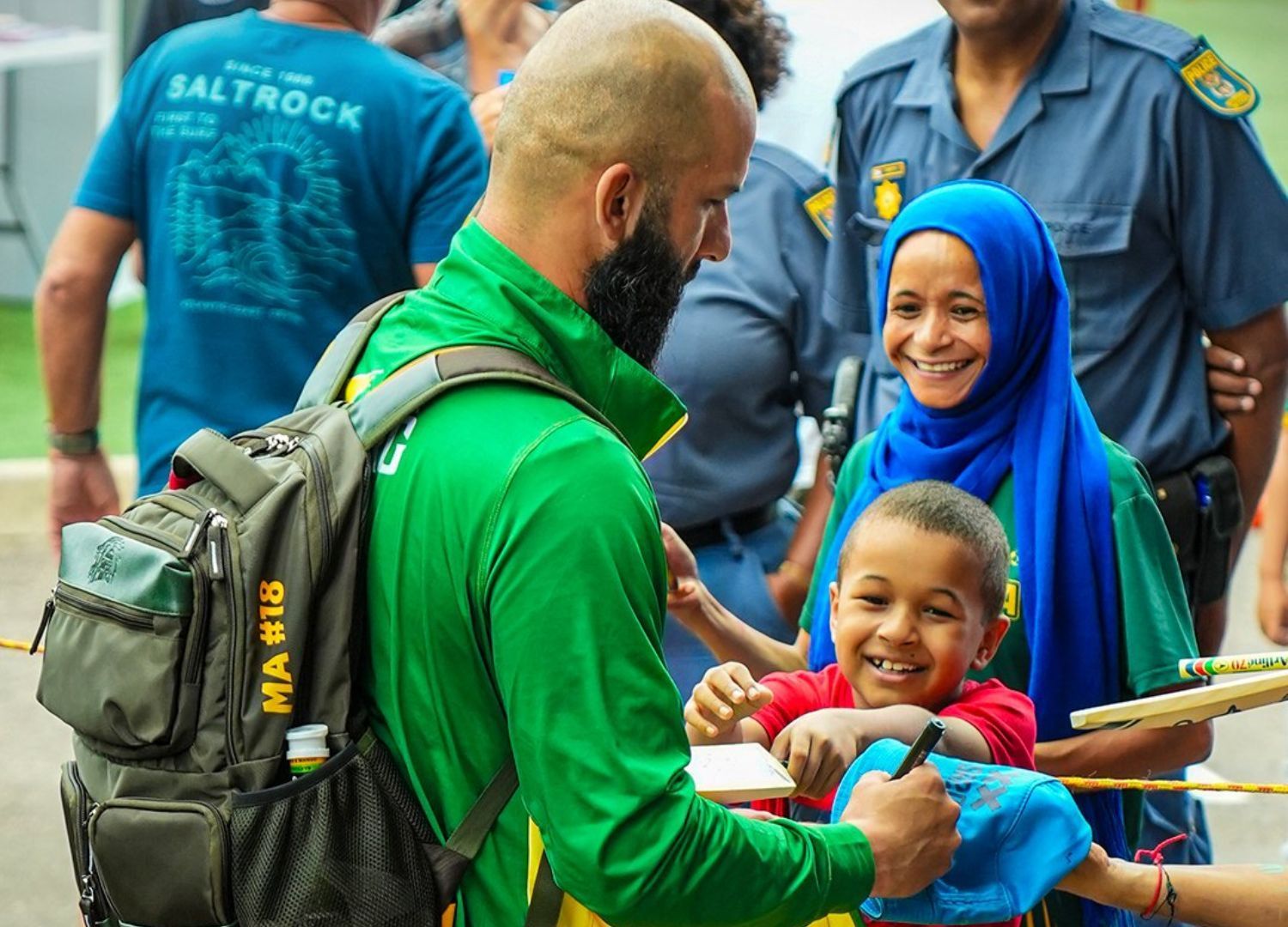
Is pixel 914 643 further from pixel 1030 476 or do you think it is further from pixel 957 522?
pixel 1030 476

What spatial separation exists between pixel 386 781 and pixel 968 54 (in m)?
2.29

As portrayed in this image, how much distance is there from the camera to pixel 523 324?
1.94 metres

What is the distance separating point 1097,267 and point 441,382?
1930 mm

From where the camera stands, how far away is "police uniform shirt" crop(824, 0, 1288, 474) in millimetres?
3416

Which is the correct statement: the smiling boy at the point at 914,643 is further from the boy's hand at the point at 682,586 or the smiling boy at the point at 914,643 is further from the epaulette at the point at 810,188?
the epaulette at the point at 810,188

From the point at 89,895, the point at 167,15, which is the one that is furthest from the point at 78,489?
the point at 167,15

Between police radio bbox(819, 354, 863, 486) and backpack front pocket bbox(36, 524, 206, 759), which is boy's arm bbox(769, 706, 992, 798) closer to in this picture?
backpack front pocket bbox(36, 524, 206, 759)

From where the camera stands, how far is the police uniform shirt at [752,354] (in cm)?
366

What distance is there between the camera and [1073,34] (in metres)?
3.57

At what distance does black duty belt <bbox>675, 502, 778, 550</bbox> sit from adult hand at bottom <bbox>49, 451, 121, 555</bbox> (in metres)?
1.11

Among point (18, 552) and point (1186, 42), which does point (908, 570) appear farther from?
point (18, 552)

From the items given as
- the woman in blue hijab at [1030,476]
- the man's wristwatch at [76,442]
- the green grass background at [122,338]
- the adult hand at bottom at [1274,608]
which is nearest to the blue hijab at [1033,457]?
the woman in blue hijab at [1030,476]

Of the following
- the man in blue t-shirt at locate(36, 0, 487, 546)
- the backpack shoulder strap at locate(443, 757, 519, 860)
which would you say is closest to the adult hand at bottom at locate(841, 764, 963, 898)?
the backpack shoulder strap at locate(443, 757, 519, 860)

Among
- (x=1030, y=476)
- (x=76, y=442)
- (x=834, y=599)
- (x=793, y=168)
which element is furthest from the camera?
(x=793, y=168)
